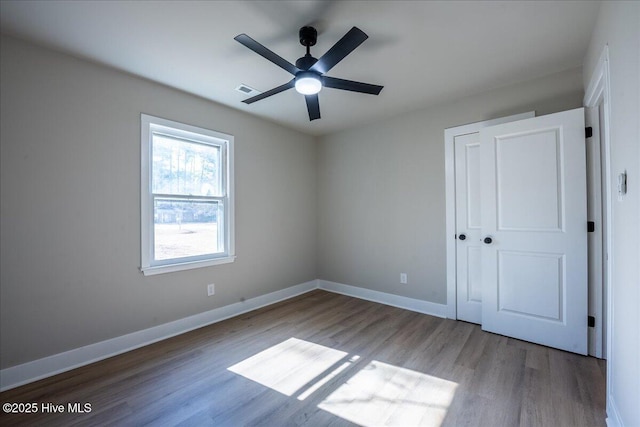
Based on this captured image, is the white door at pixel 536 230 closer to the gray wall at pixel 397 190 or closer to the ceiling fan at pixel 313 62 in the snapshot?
the gray wall at pixel 397 190

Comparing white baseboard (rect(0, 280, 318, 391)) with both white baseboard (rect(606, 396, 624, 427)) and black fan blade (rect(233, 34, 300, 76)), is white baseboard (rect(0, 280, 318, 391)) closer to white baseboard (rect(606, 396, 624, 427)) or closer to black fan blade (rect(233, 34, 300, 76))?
black fan blade (rect(233, 34, 300, 76))

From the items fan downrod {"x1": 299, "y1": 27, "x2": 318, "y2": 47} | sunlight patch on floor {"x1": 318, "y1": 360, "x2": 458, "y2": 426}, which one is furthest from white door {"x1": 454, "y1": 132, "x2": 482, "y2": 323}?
fan downrod {"x1": 299, "y1": 27, "x2": 318, "y2": 47}

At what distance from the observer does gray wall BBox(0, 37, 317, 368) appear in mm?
2082

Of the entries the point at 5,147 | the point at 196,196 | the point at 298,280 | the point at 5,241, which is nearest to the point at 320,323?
the point at 298,280

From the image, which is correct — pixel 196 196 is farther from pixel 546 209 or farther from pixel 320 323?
pixel 546 209

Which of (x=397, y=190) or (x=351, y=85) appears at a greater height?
(x=351, y=85)

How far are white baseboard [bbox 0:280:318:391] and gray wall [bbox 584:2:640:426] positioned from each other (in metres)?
3.36

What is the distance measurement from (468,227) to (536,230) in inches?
26.3

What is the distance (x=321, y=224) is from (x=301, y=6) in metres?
3.33

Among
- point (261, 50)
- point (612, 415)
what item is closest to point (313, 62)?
point (261, 50)

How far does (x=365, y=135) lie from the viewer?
413cm

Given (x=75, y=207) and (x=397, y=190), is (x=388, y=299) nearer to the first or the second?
(x=397, y=190)

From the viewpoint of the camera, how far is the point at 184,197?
306 centimetres

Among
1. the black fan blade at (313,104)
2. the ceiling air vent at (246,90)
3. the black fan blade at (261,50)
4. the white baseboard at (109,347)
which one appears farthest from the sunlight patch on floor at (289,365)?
the ceiling air vent at (246,90)
